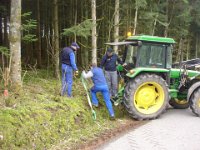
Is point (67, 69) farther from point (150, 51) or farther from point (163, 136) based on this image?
point (163, 136)

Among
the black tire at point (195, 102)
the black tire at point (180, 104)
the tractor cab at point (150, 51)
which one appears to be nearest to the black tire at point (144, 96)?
the tractor cab at point (150, 51)

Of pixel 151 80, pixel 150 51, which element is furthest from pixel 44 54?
pixel 151 80

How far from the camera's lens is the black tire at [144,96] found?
8.33m

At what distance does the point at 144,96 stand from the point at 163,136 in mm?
2064

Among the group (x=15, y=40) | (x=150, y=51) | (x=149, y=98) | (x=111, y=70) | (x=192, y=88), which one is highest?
(x=15, y=40)

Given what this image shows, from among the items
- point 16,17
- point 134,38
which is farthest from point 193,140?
point 16,17

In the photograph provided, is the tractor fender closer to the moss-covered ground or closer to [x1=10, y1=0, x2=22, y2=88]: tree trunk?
the moss-covered ground

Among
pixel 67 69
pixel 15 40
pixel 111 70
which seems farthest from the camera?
pixel 111 70

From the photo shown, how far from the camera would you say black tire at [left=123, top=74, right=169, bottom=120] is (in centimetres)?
833

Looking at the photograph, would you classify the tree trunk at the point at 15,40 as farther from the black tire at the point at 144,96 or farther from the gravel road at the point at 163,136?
the gravel road at the point at 163,136

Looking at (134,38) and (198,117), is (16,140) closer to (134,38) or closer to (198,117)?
(134,38)

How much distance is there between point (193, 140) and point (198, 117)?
2.42m

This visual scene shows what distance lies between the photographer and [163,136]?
22.4ft

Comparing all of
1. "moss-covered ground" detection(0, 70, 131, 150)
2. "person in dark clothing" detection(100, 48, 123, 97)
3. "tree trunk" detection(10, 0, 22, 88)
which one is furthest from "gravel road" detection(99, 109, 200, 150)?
"tree trunk" detection(10, 0, 22, 88)
